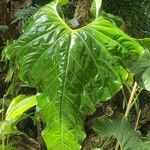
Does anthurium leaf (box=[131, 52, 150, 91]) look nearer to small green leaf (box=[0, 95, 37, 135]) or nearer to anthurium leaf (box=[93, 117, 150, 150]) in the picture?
anthurium leaf (box=[93, 117, 150, 150])

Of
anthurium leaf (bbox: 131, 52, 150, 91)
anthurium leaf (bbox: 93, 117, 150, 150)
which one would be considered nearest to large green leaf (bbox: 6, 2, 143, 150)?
anthurium leaf (bbox: 131, 52, 150, 91)

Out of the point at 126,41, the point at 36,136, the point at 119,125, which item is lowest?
the point at 36,136

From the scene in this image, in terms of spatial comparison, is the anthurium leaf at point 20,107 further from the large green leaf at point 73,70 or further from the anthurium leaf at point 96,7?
the anthurium leaf at point 96,7

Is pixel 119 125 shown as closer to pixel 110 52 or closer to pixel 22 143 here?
pixel 110 52

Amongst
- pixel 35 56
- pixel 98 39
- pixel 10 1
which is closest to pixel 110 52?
pixel 98 39

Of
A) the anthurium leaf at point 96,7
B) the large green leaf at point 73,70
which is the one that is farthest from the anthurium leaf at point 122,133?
the anthurium leaf at point 96,7

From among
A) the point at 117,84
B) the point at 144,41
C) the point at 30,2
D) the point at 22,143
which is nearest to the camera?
the point at 117,84

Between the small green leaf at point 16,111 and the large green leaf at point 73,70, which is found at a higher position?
the large green leaf at point 73,70
